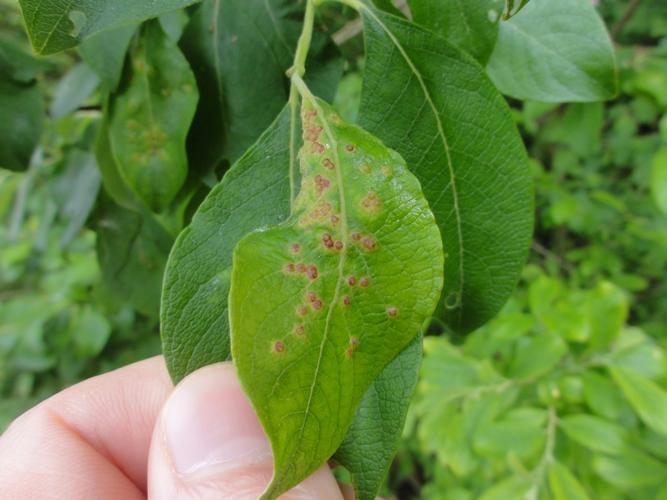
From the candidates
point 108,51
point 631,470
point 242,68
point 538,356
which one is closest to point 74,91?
point 108,51

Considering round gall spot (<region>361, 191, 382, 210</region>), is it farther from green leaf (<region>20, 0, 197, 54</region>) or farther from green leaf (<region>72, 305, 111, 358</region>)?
green leaf (<region>72, 305, 111, 358</region>)

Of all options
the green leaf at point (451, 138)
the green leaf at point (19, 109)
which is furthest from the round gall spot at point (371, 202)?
the green leaf at point (19, 109)

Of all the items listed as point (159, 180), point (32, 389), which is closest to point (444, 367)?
point (159, 180)

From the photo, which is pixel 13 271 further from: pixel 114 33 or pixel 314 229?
pixel 314 229

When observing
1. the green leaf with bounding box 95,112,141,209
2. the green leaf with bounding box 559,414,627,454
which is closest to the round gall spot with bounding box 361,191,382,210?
the green leaf with bounding box 95,112,141,209

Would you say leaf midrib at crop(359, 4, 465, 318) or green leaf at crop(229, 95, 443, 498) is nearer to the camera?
green leaf at crop(229, 95, 443, 498)

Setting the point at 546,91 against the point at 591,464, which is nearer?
the point at 546,91

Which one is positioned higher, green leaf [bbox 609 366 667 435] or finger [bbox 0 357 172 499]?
finger [bbox 0 357 172 499]
